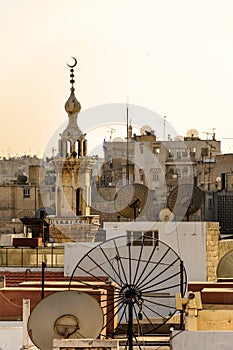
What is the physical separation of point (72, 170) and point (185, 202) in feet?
12.2

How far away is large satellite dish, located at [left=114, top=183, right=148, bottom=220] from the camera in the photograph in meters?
18.3

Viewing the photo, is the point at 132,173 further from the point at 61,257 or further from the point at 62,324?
the point at 62,324

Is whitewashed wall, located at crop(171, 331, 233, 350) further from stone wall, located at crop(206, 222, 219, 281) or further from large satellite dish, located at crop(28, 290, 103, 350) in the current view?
stone wall, located at crop(206, 222, 219, 281)

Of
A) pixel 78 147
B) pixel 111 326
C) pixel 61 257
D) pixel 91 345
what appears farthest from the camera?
pixel 78 147

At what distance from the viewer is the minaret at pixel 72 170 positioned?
76.9 feet

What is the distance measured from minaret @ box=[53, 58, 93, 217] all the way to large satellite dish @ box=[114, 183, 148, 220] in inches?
168

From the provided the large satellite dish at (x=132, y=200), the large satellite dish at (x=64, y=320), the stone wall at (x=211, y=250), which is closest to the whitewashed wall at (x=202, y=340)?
the large satellite dish at (x=64, y=320)

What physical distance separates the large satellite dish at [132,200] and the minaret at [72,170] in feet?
14.0

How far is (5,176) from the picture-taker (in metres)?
52.8

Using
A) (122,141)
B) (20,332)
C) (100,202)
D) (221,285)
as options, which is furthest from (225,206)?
(20,332)

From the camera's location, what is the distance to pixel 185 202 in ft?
67.4

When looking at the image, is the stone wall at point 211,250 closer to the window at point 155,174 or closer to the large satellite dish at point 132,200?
the large satellite dish at point 132,200

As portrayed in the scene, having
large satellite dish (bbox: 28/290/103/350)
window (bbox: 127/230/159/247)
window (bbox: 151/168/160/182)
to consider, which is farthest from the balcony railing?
window (bbox: 151/168/160/182)

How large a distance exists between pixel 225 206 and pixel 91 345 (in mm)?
25161
